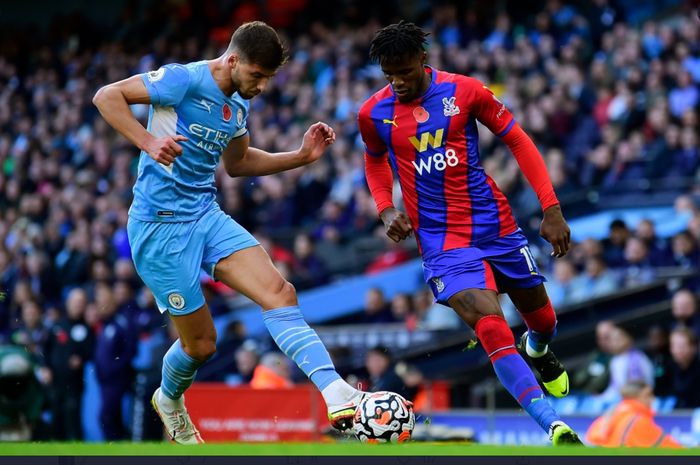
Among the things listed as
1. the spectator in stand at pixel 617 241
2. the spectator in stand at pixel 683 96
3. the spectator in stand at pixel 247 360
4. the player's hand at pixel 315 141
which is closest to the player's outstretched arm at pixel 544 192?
the player's hand at pixel 315 141

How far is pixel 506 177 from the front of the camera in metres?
15.8

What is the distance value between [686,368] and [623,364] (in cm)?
55

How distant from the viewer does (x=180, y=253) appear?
23.6 feet

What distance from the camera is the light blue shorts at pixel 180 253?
720 cm

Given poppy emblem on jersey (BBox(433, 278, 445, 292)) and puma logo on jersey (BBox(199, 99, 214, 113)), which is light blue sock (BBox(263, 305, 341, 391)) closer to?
poppy emblem on jersey (BBox(433, 278, 445, 292))

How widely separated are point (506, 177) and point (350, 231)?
2866mm

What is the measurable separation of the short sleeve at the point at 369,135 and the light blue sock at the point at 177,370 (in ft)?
5.47

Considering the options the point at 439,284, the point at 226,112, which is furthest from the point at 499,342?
the point at 226,112

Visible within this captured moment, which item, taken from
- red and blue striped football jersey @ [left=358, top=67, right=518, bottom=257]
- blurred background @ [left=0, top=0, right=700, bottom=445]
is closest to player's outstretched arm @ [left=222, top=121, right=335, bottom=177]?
red and blue striped football jersey @ [left=358, top=67, right=518, bottom=257]

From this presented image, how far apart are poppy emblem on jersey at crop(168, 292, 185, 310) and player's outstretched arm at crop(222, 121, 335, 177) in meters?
0.99

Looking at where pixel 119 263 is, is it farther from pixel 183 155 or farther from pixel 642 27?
pixel 183 155

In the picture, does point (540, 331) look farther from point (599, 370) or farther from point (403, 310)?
point (403, 310)

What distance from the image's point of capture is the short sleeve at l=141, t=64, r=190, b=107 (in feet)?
22.8

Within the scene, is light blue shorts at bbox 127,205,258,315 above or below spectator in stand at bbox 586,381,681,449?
above
